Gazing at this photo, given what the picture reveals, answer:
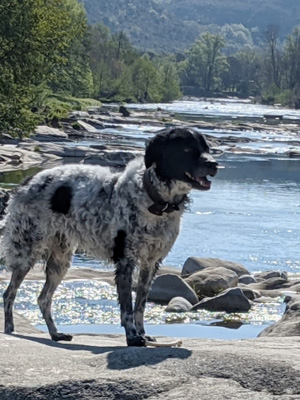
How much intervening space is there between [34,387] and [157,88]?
13764cm

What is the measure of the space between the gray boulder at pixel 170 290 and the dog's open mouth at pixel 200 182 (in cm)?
813

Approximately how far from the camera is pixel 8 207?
8562mm

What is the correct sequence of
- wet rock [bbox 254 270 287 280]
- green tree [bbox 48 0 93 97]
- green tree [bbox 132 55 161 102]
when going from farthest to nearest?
green tree [bbox 132 55 161 102] < green tree [bbox 48 0 93 97] < wet rock [bbox 254 270 287 280]

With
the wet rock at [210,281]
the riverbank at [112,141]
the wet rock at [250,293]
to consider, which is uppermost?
the wet rock at [210,281]

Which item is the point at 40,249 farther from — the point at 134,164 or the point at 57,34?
the point at 57,34

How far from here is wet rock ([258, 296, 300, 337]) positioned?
9.78 metres

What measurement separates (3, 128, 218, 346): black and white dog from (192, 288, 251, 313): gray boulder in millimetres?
6666

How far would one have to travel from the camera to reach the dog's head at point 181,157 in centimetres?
748

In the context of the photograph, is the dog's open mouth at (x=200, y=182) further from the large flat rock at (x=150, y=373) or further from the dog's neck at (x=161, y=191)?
the large flat rock at (x=150, y=373)

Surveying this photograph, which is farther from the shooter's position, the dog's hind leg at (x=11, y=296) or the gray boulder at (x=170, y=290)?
the gray boulder at (x=170, y=290)

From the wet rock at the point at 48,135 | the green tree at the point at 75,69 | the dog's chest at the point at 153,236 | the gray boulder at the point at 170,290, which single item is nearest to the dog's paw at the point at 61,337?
the dog's chest at the point at 153,236

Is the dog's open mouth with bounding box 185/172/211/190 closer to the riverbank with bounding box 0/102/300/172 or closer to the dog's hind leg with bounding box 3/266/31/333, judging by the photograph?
the dog's hind leg with bounding box 3/266/31/333

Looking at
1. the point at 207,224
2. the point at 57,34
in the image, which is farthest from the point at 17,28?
the point at 207,224

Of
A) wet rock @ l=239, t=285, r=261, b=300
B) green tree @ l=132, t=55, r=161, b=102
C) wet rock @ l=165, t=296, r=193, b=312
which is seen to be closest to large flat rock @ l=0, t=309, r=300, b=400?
wet rock @ l=165, t=296, r=193, b=312
